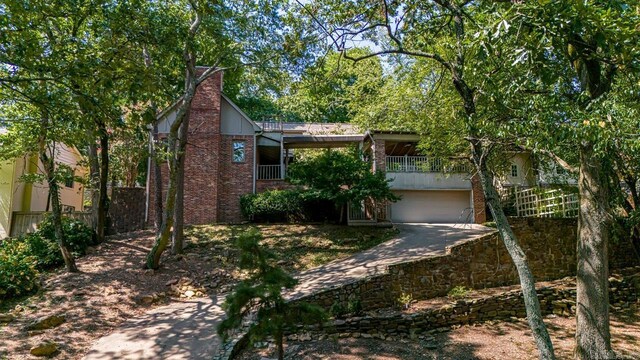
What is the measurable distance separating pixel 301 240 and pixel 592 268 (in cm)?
915

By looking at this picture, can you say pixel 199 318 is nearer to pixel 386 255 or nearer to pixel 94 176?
pixel 386 255

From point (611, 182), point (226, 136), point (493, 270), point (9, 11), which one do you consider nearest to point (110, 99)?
point (9, 11)

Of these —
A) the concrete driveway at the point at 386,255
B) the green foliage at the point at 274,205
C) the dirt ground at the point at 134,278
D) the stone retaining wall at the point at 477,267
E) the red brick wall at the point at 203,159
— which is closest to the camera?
the dirt ground at the point at 134,278

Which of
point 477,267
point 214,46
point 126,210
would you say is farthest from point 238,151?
point 477,267

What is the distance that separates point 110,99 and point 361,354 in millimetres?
6161

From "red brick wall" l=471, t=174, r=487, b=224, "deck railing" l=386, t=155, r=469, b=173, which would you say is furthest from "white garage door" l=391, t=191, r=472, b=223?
"deck railing" l=386, t=155, r=469, b=173

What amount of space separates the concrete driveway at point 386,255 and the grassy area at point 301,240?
579 millimetres

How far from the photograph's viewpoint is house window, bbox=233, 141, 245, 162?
18.1m

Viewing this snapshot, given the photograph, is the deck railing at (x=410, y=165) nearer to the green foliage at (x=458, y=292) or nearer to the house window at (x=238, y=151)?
the house window at (x=238, y=151)

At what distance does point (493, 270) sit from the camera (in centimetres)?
1040

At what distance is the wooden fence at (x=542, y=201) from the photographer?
1171 cm

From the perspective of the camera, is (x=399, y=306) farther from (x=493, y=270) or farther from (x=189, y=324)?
(x=189, y=324)

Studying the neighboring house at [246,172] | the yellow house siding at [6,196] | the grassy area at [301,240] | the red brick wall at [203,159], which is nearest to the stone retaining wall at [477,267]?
the grassy area at [301,240]

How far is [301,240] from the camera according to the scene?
1391 cm
